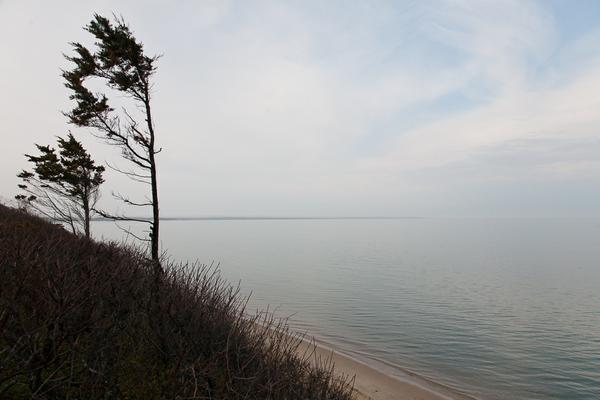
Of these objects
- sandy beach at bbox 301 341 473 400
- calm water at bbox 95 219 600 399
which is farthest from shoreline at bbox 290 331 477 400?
calm water at bbox 95 219 600 399

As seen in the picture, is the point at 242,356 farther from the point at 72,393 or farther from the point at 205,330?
the point at 72,393

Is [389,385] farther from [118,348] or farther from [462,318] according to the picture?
[462,318]

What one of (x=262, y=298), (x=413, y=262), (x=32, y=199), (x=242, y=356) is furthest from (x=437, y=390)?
(x=413, y=262)

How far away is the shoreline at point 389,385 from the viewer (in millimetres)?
11672

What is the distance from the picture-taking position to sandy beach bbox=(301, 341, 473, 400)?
11648 mm

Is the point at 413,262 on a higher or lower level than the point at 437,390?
higher

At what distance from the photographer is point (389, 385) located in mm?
12523

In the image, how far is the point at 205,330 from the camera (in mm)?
7164

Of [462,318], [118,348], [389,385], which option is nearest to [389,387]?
[389,385]

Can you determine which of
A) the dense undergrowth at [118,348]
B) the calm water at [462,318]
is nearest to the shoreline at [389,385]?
the calm water at [462,318]

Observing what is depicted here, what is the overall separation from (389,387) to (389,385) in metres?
0.20

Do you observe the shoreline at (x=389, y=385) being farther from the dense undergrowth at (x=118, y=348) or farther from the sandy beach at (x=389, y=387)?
the dense undergrowth at (x=118, y=348)

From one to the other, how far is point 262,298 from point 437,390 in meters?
17.9

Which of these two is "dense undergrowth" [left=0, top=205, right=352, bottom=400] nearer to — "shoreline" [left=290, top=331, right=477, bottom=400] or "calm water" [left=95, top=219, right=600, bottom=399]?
"shoreline" [left=290, top=331, right=477, bottom=400]
